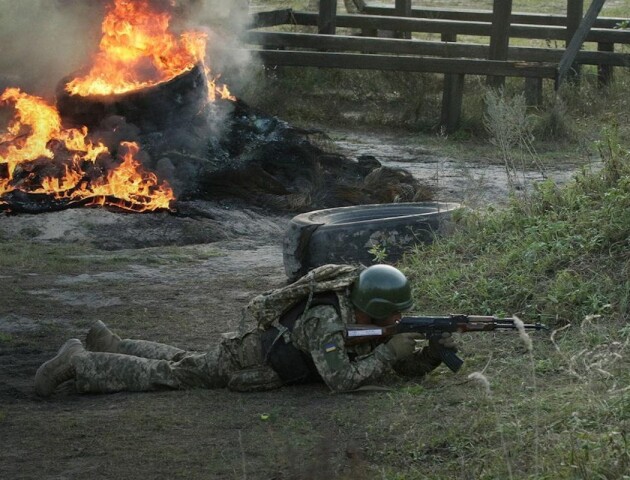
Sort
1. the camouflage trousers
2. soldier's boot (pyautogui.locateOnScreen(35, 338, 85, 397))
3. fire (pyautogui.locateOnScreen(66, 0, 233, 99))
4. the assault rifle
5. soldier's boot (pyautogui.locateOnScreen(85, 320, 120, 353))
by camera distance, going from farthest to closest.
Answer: fire (pyautogui.locateOnScreen(66, 0, 233, 99))
soldier's boot (pyautogui.locateOnScreen(85, 320, 120, 353))
soldier's boot (pyautogui.locateOnScreen(35, 338, 85, 397))
the camouflage trousers
the assault rifle

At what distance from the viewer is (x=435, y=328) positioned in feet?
22.8

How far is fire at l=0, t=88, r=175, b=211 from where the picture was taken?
13.2 meters

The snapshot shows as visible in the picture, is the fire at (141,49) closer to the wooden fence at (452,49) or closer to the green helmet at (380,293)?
the wooden fence at (452,49)

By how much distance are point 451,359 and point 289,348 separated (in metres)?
0.96

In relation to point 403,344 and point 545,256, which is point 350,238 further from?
point 403,344

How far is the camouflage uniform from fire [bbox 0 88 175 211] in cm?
557

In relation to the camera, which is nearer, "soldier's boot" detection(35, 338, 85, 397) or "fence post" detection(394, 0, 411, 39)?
"soldier's boot" detection(35, 338, 85, 397)

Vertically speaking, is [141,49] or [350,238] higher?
[141,49]

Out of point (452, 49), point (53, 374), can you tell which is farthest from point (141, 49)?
point (53, 374)

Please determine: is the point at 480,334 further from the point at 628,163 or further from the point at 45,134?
the point at 45,134

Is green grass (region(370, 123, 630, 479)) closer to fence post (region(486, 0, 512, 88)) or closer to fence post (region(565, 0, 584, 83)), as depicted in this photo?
fence post (region(486, 0, 512, 88))

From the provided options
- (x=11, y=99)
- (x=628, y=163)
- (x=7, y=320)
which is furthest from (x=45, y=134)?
(x=628, y=163)

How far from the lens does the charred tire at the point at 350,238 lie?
10109 millimetres

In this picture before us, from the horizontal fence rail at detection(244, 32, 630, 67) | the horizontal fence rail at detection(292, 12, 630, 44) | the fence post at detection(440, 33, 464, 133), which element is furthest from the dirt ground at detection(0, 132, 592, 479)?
the horizontal fence rail at detection(292, 12, 630, 44)
